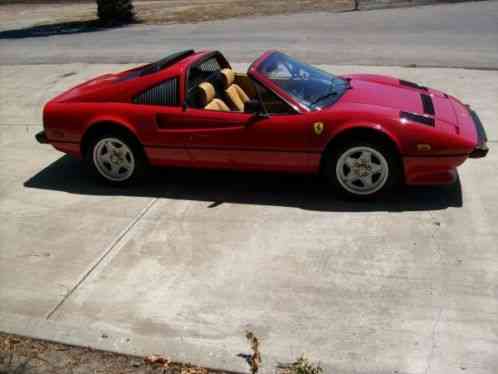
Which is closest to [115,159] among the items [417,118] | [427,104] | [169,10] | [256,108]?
[256,108]

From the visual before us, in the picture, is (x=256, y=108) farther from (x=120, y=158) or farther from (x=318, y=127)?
(x=120, y=158)

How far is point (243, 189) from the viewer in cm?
655

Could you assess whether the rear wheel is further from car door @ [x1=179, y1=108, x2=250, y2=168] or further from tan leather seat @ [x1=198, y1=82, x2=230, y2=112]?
tan leather seat @ [x1=198, y1=82, x2=230, y2=112]

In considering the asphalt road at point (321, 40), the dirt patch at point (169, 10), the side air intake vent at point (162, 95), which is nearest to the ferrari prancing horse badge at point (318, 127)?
the side air intake vent at point (162, 95)

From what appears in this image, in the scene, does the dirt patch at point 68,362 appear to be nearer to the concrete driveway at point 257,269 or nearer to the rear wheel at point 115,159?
the concrete driveway at point 257,269

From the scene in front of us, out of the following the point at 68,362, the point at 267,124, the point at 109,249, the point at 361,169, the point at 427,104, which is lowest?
the point at 68,362

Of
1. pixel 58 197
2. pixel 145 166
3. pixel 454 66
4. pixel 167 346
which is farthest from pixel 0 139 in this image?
pixel 454 66

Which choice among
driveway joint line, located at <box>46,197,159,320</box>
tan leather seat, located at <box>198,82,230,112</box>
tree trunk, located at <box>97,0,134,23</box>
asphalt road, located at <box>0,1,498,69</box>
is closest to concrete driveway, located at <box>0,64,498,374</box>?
driveway joint line, located at <box>46,197,159,320</box>

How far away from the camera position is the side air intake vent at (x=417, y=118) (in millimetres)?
5727

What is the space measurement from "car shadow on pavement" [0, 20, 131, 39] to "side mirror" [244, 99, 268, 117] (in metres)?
14.5

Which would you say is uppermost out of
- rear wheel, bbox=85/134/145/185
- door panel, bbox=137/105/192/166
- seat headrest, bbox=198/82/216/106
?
seat headrest, bbox=198/82/216/106

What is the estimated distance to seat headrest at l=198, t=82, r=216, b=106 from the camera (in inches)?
249

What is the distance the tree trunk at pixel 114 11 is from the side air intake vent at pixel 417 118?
16422 mm

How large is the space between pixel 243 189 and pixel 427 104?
1976 mm
